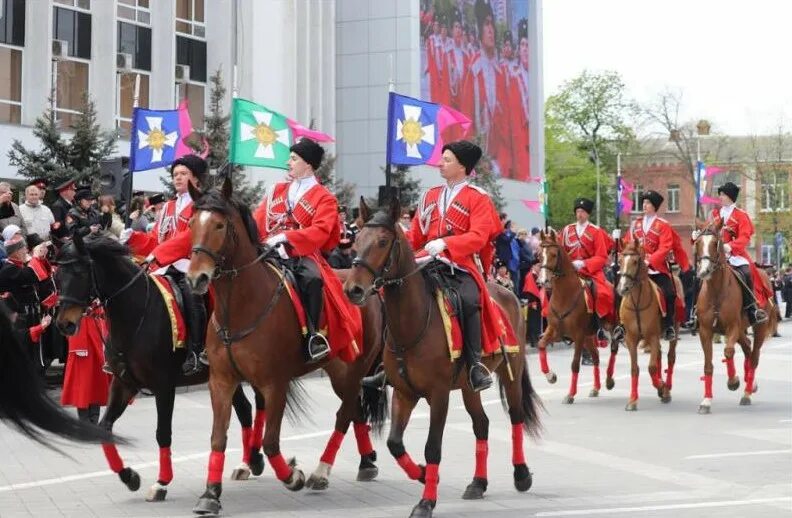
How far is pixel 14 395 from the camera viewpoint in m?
6.19

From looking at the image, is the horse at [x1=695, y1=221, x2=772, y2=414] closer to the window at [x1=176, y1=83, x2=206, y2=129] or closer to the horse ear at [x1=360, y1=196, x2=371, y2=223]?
the horse ear at [x1=360, y1=196, x2=371, y2=223]

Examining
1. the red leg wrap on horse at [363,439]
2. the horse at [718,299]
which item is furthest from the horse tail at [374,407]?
the horse at [718,299]

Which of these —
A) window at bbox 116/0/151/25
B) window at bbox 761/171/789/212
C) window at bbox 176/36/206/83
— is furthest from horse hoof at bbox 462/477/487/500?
window at bbox 761/171/789/212

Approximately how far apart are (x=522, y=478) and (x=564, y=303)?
27.2ft

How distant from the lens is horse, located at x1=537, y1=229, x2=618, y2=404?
60.6 ft

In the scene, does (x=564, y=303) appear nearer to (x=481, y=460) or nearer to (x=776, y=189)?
(x=481, y=460)

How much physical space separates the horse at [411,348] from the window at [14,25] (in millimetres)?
29476

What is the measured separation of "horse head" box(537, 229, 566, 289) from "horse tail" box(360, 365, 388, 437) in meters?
7.11

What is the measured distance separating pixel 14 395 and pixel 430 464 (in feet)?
12.9

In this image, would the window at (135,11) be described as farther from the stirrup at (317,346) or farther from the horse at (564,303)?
the stirrup at (317,346)

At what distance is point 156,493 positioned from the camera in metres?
10.3

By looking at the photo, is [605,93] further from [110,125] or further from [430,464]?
[430,464]

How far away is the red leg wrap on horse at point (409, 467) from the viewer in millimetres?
10258

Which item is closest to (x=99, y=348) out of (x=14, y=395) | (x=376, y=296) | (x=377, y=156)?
(x=376, y=296)
